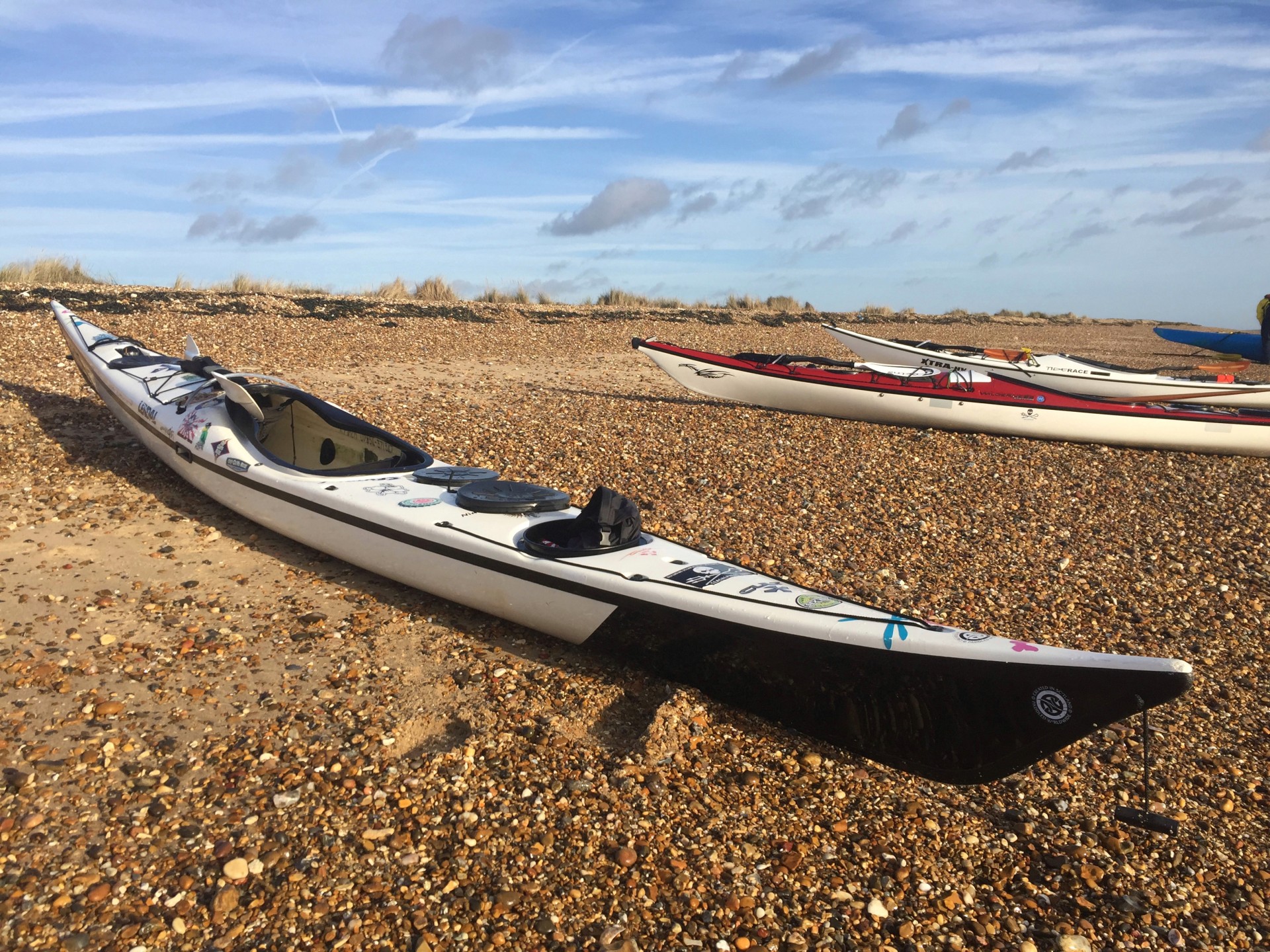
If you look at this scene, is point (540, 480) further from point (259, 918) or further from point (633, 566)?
point (259, 918)

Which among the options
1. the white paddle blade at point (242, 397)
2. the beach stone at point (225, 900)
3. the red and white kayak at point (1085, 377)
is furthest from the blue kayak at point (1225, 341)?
the beach stone at point (225, 900)

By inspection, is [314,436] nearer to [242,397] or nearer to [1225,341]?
[242,397]

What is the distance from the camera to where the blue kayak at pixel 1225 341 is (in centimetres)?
2223

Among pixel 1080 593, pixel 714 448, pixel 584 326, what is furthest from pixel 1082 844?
pixel 584 326

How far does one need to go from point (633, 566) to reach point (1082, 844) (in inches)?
95.6

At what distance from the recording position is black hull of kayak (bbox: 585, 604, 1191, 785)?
3.50 meters

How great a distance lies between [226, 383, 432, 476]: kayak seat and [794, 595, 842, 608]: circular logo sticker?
3.23 m

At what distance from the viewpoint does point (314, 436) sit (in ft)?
24.2

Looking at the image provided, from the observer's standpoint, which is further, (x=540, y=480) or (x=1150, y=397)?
(x=1150, y=397)

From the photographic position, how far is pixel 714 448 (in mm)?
9789

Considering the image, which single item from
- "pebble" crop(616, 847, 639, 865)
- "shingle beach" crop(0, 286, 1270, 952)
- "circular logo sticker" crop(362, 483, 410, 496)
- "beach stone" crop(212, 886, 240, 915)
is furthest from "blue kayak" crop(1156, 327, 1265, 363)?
"beach stone" crop(212, 886, 240, 915)

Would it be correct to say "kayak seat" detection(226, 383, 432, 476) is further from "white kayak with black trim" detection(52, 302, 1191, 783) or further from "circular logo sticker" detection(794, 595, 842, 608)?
"circular logo sticker" detection(794, 595, 842, 608)

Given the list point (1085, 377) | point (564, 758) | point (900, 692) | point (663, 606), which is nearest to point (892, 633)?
point (900, 692)

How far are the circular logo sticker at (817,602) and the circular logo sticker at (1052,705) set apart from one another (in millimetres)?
990
